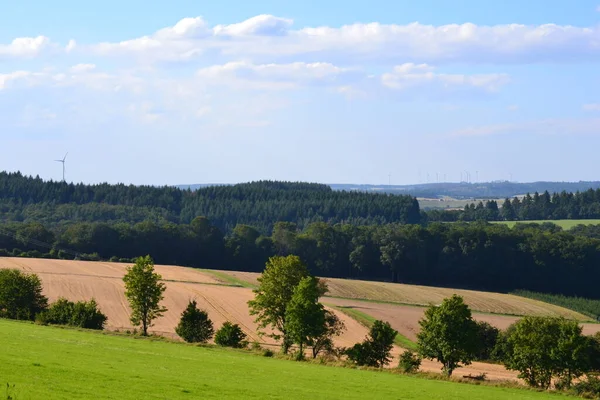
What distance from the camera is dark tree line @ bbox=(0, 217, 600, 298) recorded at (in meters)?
150

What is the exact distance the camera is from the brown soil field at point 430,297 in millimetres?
112812

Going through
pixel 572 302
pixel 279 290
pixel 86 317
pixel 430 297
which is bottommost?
pixel 572 302

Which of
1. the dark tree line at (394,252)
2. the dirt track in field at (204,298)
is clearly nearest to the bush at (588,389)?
the dirt track in field at (204,298)

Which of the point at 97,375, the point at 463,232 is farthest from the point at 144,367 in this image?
the point at 463,232

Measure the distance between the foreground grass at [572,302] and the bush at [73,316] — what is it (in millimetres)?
72527

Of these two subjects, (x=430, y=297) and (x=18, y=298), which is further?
(x=430, y=297)

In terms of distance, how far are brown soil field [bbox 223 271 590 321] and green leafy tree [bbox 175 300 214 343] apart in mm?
47898

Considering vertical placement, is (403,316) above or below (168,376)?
below

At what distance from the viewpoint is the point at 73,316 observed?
66500 mm

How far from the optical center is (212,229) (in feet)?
514

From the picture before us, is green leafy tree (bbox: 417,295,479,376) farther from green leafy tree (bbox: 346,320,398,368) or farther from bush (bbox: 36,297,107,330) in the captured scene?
bush (bbox: 36,297,107,330)

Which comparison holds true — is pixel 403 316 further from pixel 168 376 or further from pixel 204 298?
pixel 168 376

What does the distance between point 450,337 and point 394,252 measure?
306ft

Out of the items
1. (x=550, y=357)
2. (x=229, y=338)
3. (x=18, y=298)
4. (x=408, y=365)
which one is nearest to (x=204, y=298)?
(x=18, y=298)
